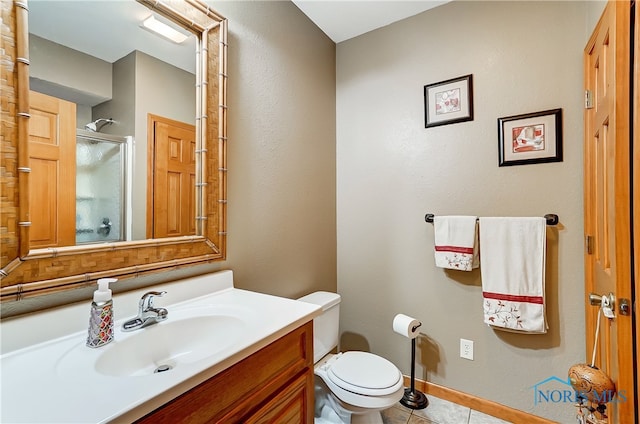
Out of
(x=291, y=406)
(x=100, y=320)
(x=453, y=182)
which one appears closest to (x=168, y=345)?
(x=100, y=320)

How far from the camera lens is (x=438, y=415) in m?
1.67

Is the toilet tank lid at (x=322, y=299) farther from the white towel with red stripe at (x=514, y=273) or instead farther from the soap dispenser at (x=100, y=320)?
the soap dispenser at (x=100, y=320)

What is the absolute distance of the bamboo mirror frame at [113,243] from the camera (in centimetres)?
78

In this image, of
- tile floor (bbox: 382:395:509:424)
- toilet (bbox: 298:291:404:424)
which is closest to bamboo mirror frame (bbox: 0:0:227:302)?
toilet (bbox: 298:291:404:424)

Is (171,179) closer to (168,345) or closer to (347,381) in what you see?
(168,345)

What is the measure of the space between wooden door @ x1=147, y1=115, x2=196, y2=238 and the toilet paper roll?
1.28 m

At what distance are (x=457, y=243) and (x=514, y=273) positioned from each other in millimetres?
309

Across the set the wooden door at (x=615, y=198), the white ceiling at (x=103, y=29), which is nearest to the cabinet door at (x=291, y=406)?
the wooden door at (x=615, y=198)

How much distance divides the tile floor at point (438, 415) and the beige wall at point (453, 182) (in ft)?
0.36

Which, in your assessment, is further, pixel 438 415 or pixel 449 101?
pixel 449 101

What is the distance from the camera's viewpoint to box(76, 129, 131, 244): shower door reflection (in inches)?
36.4

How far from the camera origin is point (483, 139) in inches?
66.7

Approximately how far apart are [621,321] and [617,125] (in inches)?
22.7

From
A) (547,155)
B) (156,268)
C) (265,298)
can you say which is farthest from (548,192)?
(156,268)
